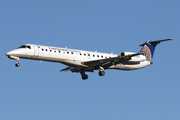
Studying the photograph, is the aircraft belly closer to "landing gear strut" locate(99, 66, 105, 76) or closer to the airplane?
the airplane

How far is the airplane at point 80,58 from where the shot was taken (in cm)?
3203

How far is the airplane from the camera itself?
32.0 metres

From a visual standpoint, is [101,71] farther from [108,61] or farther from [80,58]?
[80,58]

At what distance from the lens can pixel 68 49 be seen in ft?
111

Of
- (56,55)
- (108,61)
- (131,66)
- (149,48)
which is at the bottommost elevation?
(131,66)

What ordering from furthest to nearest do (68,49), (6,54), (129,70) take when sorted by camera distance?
(129,70), (68,49), (6,54)

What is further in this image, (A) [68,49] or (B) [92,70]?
(B) [92,70]

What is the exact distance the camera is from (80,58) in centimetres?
3409

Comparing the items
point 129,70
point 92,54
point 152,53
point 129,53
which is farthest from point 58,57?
point 152,53

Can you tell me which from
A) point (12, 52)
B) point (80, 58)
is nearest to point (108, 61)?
point (80, 58)

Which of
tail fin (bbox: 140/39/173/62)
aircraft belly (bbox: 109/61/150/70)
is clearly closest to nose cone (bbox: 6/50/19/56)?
aircraft belly (bbox: 109/61/150/70)

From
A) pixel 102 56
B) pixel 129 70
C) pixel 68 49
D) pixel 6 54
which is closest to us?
pixel 6 54

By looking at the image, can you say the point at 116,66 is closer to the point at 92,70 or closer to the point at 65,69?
the point at 92,70

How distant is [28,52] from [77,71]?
7166 millimetres
